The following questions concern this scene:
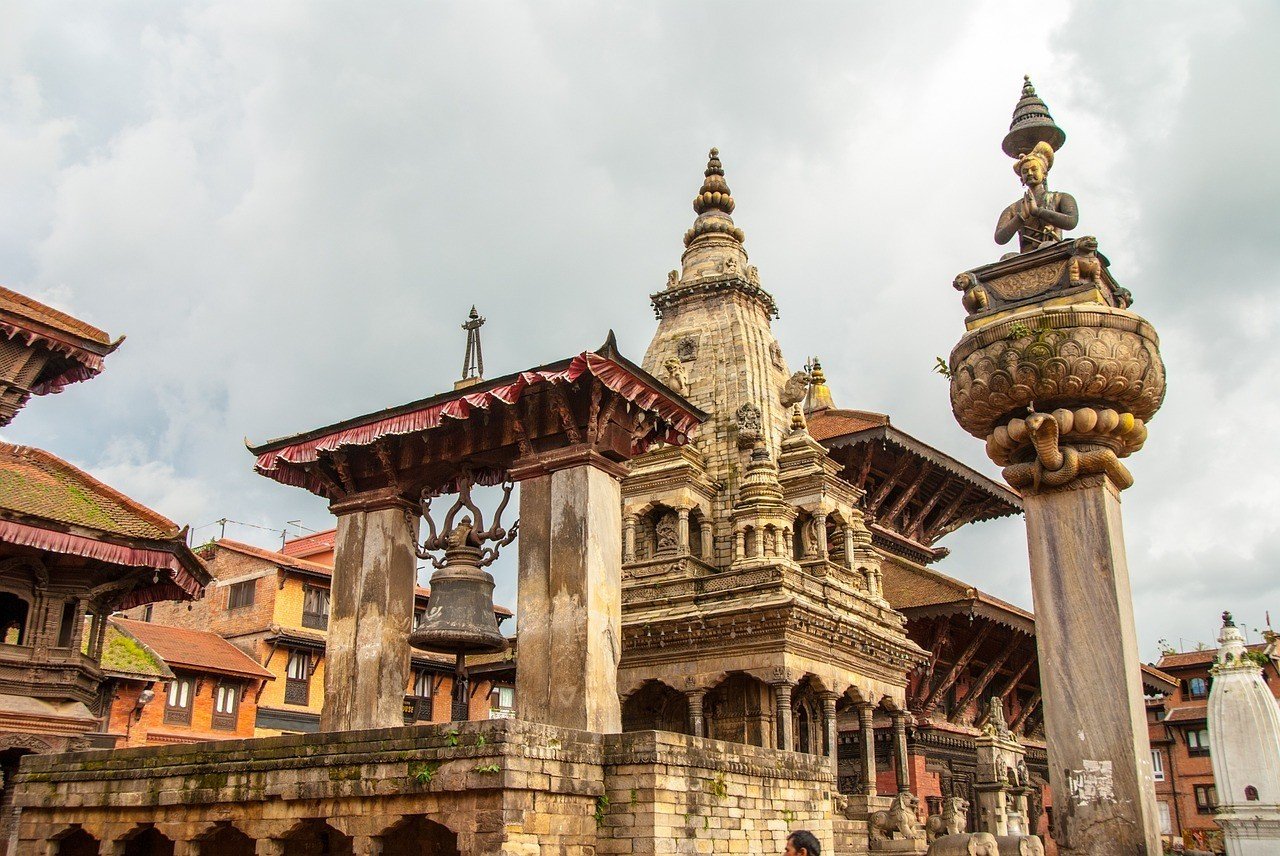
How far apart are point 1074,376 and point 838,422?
76.2 feet

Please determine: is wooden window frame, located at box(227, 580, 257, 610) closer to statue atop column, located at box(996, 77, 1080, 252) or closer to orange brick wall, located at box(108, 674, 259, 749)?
orange brick wall, located at box(108, 674, 259, 749)

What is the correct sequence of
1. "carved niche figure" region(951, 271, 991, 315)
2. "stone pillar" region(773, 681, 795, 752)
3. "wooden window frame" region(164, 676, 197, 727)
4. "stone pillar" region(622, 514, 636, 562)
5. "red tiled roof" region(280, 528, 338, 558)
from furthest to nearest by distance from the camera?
"red tiled roof" region(280, 528, 338, 558) → "wooden window frame" region(164, 676, 197, 727) → "stone pillar" region(622, 514, 636, 562) → "stone pillar" region(773, 681, 795, 752) → "carved niche figure" region(951, 271, 991, 315)

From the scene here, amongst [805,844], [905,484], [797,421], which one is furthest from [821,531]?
[805,844]

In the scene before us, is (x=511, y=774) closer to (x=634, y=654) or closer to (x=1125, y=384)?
(x=1125, y=384)

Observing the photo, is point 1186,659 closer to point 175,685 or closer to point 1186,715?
point 1186,715

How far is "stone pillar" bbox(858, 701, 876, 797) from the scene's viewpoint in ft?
79.5

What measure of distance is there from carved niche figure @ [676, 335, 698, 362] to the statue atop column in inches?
737

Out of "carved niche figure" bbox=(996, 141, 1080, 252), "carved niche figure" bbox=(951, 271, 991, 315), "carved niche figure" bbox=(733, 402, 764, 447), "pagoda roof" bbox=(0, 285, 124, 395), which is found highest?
"carved niche figure" bbox=(733, 402, 764, 447)

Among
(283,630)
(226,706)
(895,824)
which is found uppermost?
(283,630)

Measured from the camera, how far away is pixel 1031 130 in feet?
35.6

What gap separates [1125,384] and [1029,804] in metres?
22.0

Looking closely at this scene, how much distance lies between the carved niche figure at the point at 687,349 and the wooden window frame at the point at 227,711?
608 inches

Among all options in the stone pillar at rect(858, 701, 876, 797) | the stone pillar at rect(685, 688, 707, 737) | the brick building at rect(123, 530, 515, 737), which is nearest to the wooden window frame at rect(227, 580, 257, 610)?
the brick building at rect(123, 530, 515, 737)

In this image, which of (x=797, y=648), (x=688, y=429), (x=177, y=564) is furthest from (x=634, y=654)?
(x=688, y=429)
